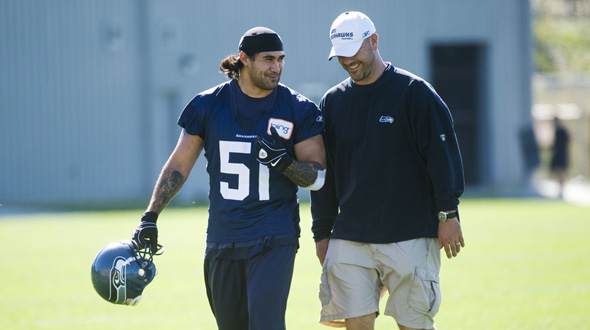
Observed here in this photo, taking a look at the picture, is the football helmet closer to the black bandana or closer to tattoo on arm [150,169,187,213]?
tattoo on arm [150,169,187,213]

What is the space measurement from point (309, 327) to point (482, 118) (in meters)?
22.0

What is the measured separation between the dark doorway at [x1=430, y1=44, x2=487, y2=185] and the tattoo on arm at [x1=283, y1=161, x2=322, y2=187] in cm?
Result: 2385

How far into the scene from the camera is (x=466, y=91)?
29000mm

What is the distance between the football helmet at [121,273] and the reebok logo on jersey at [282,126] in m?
1.03

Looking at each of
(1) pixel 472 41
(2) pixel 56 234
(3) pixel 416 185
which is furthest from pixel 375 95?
(1) pixel 472 41

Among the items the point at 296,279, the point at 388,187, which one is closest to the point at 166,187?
the point at 388,187

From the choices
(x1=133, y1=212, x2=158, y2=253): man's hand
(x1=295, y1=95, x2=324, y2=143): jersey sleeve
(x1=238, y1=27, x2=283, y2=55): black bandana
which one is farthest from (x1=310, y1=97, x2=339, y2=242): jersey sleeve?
(x1=133, y1=212, x2=158, y2=253): man's hand

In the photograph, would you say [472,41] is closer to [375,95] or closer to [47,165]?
[47,165]

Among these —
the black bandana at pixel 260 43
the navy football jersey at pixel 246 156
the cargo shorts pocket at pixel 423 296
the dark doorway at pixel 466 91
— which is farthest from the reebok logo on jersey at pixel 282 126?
the dark doorway at pixel 466 91

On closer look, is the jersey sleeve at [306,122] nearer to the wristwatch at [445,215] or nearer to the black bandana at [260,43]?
the black bandana at [260,43]

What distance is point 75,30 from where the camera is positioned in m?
25.5

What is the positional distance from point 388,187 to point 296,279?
205 inches

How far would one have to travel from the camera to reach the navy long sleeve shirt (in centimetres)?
548

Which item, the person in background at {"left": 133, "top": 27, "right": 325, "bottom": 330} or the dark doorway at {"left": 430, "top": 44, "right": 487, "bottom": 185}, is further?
the dark doorway at {"left": 430, "top": 44, "right": 487, "bottom": 185}
